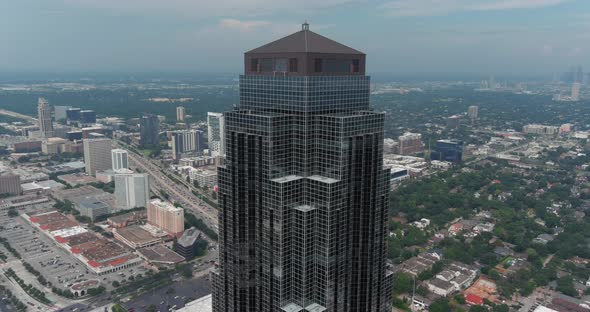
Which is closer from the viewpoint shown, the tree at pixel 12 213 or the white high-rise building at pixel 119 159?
the tree at pixel 12 213

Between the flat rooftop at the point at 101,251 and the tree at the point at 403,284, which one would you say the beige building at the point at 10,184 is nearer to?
the flat rooftop at the point at 101,251

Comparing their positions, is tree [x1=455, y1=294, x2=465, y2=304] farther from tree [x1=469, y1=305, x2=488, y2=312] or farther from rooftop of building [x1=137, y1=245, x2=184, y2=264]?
rooftop of building [x1=137, y1=245, x2=184, y2=264]

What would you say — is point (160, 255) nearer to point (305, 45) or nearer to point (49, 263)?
point (49, 263)

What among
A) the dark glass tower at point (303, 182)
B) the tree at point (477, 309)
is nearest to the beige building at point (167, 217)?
the tree at point (477, 309)

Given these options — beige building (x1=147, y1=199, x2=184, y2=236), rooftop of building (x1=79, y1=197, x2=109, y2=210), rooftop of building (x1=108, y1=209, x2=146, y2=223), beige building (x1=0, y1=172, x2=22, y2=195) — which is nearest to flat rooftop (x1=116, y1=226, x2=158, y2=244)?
beige building (x1=147, y1=199, x2=184, y2=236)

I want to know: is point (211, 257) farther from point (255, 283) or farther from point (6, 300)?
point (255, 283)

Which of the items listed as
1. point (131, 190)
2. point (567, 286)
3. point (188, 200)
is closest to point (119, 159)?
point (131, 190)
